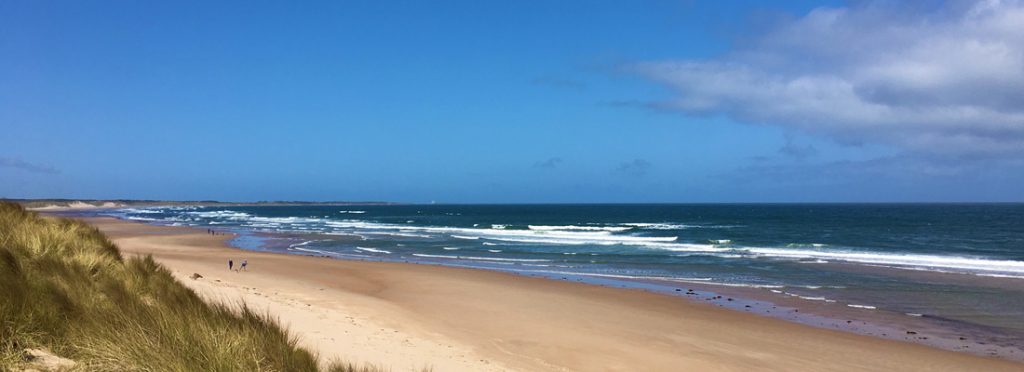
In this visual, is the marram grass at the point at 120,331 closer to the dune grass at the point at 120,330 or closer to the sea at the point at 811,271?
the dune grass at the point at 120,330

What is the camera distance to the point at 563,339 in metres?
11.9

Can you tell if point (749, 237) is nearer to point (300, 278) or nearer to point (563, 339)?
point (300, 278)

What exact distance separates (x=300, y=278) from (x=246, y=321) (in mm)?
15601

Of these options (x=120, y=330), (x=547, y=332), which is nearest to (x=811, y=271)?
(x=547, y=332)

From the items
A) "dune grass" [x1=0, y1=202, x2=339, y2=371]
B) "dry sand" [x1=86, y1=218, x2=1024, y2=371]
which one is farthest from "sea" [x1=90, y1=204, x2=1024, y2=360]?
"dune grass" [x1=0, y1=202, x2=339, y2=371]

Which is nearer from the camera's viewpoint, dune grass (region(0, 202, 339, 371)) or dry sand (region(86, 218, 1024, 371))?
dune grass (region(0, 202, 339, 371))

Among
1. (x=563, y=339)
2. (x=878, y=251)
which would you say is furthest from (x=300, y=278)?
(x=878, y=251)

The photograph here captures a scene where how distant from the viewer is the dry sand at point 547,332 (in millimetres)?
9844

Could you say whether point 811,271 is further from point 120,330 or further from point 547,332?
point 120,330

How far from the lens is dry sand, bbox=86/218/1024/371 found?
984 centimetres

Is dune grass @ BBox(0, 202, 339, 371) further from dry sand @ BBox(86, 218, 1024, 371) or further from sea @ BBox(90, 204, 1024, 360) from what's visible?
sea @ BBox(90, 204, 1024, 360)

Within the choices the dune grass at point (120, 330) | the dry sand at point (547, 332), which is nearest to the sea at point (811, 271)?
the dry sand at point (547, 332)

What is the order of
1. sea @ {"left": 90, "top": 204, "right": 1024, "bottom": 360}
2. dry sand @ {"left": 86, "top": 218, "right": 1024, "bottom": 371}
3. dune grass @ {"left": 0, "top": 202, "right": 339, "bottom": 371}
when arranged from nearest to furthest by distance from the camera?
1. dune grass @ {"left": 0, "top": 202, "right": 339, "bottom": 371}
2. dry sand @ {"left": 86, "top": 218, "right": 1024, "bottom": 371}
3. sea @ {"left": 90, "top": 204, "right": 1024, "bottom": 360}

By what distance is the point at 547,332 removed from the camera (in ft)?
41.2
